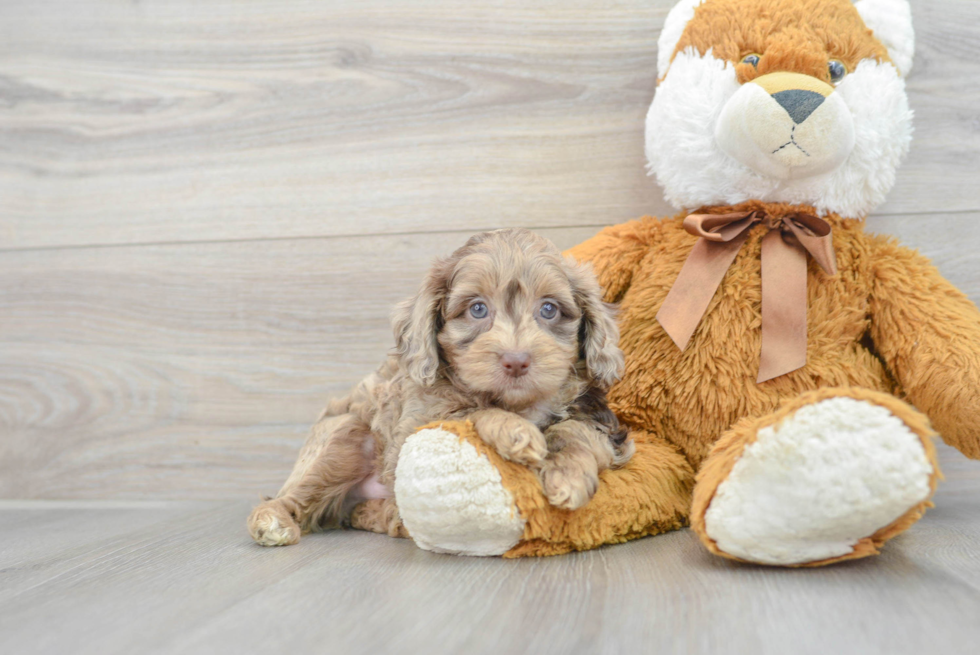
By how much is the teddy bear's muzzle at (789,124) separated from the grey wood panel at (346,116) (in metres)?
0.63

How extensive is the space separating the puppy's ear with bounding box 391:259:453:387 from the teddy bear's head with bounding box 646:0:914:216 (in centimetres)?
71

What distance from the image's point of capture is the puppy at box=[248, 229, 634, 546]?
1.52 meters

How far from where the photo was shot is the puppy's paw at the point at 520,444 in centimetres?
146

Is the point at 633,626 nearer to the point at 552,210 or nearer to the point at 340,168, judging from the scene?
the point at 552,210

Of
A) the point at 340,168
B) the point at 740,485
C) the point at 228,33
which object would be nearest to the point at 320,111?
the point at 340,168

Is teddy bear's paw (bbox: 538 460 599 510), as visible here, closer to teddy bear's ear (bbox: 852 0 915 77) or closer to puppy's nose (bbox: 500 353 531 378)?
puppy's nose (bbox: 500 353 531 378)

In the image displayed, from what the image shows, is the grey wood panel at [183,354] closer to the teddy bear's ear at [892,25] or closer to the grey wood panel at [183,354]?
the grey wood panel at [183,354]

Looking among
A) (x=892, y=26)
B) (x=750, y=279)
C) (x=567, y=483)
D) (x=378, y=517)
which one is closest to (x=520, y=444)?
(x=567, y=483)

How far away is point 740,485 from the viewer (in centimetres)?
133

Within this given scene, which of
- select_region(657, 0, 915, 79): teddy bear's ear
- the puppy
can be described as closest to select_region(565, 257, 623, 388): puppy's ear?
the puppy

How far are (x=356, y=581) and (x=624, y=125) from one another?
1.64m

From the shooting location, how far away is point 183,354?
2.56 meters

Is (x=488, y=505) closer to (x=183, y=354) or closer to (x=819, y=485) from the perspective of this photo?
(x=819, y=485)

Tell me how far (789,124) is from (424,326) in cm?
96
